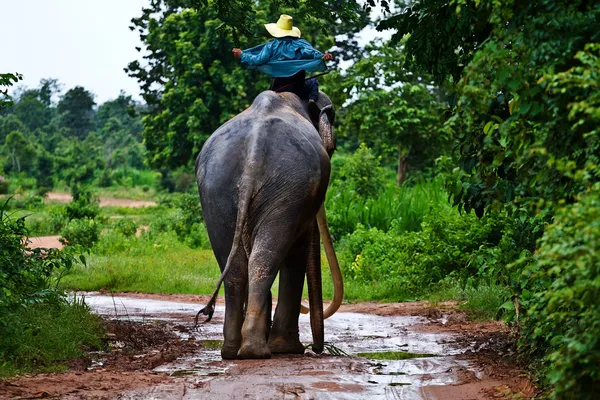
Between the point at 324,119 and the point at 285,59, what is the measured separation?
0.64 m

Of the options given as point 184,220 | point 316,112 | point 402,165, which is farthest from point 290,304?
point 402,165

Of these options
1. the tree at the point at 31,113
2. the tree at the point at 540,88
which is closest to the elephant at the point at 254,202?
the tree at the point at 540,88

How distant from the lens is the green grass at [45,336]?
23.6 feet

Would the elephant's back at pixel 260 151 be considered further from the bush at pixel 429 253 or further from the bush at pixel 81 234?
the bush at pixel 81 234

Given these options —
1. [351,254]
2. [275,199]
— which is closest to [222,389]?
[275,199]

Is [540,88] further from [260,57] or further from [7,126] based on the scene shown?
[7,126]

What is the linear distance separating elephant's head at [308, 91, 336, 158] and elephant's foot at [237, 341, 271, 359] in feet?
7.72

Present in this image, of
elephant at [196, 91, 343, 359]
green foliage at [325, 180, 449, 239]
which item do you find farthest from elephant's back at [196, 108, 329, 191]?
green foliage at [325, 180, 449, 239]

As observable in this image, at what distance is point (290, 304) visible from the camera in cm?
862

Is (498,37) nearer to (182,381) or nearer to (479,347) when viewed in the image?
(182,381)

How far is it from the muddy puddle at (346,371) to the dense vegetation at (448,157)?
1.99 feet

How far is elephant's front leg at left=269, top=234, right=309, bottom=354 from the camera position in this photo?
27.9ft

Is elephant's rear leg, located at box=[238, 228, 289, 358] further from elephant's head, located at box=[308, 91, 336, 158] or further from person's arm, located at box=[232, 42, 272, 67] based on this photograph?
person's arm, located at box=[232, 42, 272, 67]

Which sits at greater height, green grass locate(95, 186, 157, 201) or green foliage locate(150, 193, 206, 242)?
green grass locate(95, 186, 157, 201)
